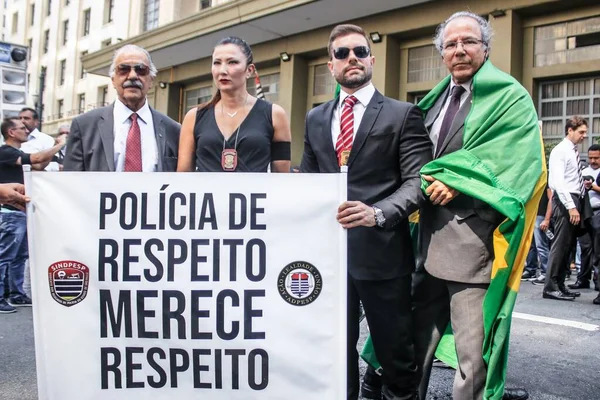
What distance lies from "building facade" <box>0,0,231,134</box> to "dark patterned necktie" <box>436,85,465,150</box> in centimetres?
2231

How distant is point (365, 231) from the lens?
255 centimetres

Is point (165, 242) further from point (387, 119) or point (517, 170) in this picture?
point (517, 170)

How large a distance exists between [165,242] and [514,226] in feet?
4.94

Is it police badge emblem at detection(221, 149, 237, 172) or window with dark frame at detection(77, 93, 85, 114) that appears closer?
police badge emblem at detection(221, 149, 237, 172)

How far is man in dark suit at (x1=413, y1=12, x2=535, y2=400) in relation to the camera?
2.41 metres

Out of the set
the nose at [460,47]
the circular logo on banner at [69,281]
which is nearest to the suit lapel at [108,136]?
the circular logo on banner at [69,281]

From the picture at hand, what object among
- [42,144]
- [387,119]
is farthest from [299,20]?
[387,119]

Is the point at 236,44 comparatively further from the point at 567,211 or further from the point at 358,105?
the point at 567,211

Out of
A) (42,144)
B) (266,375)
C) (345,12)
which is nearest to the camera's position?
(266,375)

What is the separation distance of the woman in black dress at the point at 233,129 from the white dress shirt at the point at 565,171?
4.59 meters

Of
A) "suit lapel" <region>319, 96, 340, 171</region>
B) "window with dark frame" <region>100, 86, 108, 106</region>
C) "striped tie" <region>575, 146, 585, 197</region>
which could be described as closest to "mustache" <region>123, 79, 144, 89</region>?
"suit lapel" <region>319, 96, 340, 171</region>

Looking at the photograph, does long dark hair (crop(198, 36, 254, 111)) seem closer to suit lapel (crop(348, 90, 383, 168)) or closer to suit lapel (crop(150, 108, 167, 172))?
suit lapel (crop(150, 108, 167, 172))

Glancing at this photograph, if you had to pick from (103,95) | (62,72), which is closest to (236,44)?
(103,95)

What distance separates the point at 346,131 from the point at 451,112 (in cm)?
51
